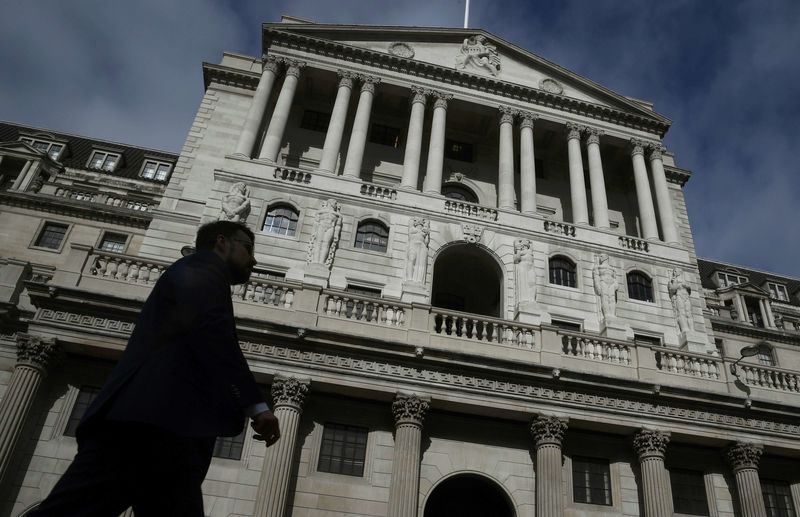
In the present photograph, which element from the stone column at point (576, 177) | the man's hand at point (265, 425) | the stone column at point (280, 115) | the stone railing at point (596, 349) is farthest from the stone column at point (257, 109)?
the man's hand at point (265, 425)

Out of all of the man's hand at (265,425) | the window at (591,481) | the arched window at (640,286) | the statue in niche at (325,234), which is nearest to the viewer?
the man's hand at (265,425)

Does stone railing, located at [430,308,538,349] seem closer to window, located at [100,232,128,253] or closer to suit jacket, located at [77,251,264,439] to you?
suit jacket, located at [77,251,264,439]

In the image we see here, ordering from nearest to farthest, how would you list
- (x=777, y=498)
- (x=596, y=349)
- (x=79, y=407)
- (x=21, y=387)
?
1. (x=21, y=387)
2. (x=79, y=407)
3. (x=777, y=498)
4. (x=596, y=349)

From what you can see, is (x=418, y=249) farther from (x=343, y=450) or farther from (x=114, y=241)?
(x=114, y=241)

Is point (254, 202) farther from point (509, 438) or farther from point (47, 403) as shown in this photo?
point (509, 438)

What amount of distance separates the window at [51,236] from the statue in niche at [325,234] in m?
17.7

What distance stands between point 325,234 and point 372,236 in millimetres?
2348

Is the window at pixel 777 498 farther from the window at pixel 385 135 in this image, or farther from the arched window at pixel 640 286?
the window at pixel 385 135

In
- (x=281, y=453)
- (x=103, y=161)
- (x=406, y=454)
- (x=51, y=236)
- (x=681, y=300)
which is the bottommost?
(x=281, y=453)

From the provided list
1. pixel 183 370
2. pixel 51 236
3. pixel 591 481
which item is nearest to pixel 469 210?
pixel 591 481

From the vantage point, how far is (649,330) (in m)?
25.3

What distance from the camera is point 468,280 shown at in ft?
92.7

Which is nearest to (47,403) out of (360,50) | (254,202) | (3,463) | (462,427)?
(3,463)

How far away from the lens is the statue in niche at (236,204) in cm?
2378
